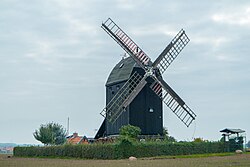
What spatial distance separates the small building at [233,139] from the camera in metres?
42.8

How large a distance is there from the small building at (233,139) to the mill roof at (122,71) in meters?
10.6

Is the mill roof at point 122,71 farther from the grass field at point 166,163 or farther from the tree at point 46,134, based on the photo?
the tree at point 46,134

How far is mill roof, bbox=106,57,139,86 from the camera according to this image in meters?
45.1

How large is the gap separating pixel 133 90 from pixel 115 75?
4.37 m

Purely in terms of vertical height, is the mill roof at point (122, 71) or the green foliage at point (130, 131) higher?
the mill roof at point (122, 71)

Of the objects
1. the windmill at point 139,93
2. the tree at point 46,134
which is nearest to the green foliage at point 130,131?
the windmill at point 139,93

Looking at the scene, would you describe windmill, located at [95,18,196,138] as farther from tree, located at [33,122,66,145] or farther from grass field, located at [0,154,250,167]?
tree, located at [33,122,66,145]

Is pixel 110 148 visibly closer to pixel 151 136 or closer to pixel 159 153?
pixel 159 153

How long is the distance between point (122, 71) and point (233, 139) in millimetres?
12778

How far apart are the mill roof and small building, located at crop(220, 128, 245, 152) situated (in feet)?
34.8

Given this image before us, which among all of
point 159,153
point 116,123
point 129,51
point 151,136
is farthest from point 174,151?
point 129,51

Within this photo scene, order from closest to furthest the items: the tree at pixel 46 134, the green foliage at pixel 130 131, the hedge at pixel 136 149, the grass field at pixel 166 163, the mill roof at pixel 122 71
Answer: the grass field at pixel 166 163 < the hedge at pixel 136 149 < the green foliage at pixel 130 131 < the mill roof at pixel 122 71 < the tree at pixel 46 134

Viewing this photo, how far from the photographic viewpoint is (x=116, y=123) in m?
46.3

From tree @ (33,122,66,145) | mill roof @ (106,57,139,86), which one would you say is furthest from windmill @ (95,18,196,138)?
tree @ (33,122,66,145)
